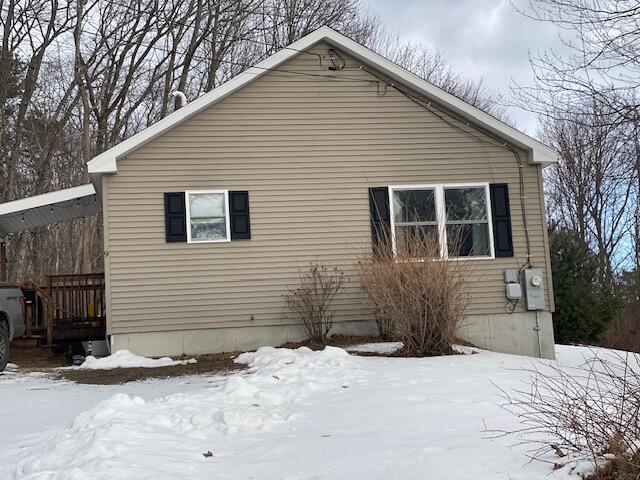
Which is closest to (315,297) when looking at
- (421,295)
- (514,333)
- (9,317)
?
(421,295)

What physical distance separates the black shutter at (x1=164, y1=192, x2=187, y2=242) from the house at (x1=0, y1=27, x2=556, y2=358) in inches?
0.7

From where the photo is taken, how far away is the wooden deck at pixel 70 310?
12.6m

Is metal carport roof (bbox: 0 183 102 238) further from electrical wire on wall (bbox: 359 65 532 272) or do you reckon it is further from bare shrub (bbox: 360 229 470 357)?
bare shrub (bbox: 360 229 470 357)

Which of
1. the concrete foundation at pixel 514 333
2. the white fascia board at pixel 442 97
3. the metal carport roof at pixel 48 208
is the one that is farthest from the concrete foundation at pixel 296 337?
the metal carport roof at pixel 48 208

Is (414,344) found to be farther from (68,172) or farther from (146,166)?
(68,172)

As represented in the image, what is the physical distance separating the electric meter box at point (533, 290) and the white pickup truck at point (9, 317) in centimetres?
848

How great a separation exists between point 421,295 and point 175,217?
4.59 metres

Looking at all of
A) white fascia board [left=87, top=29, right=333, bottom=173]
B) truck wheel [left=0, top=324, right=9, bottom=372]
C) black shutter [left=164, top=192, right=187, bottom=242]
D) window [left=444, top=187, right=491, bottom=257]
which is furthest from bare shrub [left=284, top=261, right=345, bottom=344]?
truck wheel [left=0, top=324, right=9, bottom=372]

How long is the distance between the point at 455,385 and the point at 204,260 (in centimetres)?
579

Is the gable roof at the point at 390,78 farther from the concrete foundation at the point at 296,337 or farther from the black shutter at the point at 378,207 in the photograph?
the concrete foundation at the point at 296,337

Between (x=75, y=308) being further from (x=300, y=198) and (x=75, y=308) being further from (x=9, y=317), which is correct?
(x=300, y=198)

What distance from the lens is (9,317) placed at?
9.91 metres

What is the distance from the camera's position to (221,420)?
5574 mm

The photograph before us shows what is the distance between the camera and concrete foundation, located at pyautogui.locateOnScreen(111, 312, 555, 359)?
1095 cm
